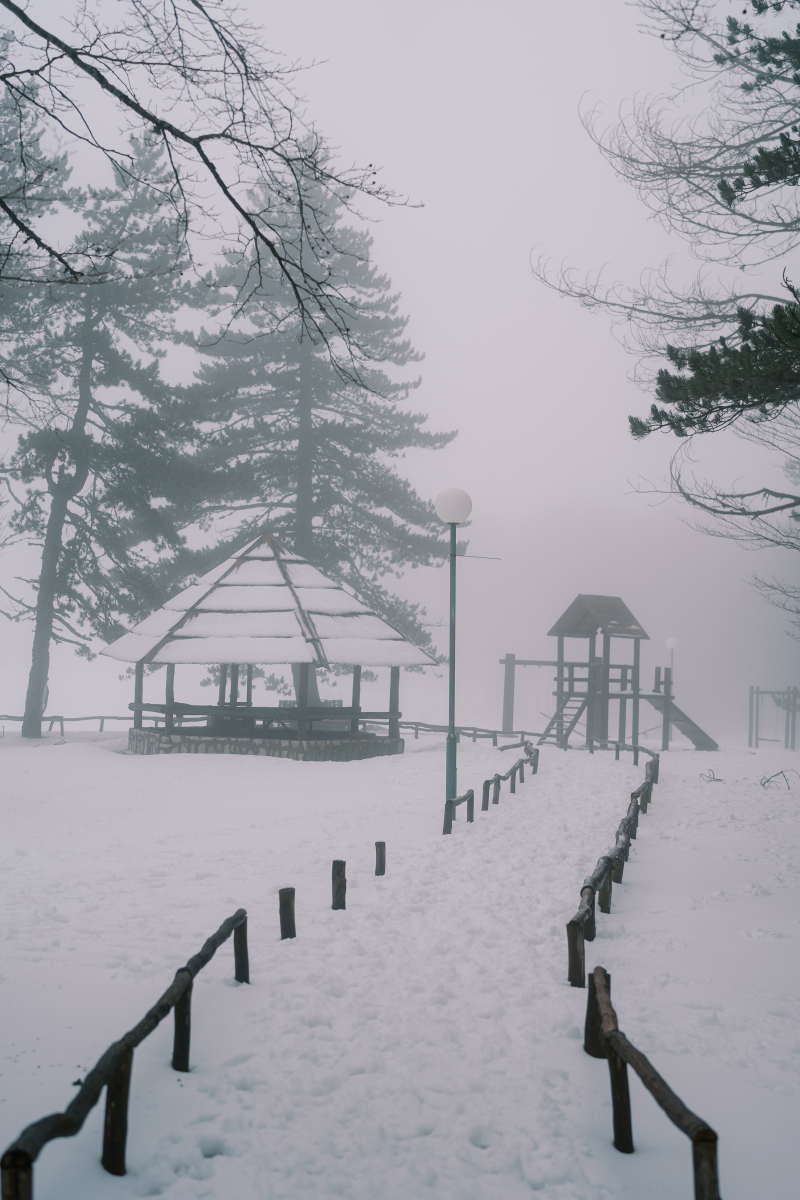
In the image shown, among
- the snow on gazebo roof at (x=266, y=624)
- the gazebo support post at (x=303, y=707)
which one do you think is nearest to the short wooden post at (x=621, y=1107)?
the snow on gazebo roof at (x=266, y=624)

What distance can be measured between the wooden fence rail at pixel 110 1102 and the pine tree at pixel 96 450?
833 inches

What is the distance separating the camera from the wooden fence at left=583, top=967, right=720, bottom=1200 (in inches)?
116

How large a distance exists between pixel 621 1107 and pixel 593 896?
3.01m

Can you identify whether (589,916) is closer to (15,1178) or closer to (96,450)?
(15,1178)

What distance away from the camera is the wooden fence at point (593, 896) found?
230 inches

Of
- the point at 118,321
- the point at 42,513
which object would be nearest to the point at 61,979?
the point at 42,513

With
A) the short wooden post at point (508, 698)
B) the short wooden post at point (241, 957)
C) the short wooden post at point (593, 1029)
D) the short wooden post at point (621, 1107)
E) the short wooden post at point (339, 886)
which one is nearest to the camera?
the short wooden post at point (621, 1107)

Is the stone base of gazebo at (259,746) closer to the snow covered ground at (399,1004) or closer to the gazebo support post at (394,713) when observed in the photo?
the gazebo support post at (394,713)

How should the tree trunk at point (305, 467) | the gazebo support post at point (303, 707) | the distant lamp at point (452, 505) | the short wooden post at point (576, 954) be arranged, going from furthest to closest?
the tree trunk at point (305, 467) < the gazebo support post at point (303, 707) < the distant lamp at point (452, 505) < the short wooden post at point (576, 954)

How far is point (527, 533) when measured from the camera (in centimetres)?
10494

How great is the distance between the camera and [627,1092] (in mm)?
3822

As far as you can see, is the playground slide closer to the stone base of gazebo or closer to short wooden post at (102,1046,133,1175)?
the stone base of gazebo

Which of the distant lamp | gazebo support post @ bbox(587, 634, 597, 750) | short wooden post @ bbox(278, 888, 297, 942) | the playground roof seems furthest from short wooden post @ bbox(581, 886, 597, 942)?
the playground roof

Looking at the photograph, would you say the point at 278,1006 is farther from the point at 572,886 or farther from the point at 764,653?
the point at 764,653
